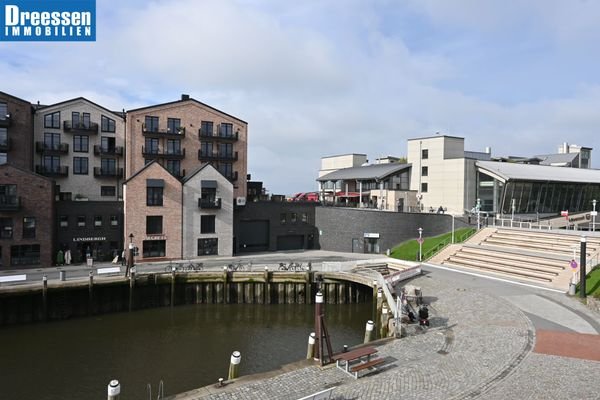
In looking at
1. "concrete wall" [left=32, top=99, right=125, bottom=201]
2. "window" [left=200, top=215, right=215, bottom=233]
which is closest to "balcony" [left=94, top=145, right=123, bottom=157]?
"concrete wall" [left=32, top=99, right=125, bottom=201]

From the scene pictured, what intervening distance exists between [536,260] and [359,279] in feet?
49.8

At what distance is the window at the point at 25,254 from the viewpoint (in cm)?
3966

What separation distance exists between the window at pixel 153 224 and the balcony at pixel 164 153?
936 cm

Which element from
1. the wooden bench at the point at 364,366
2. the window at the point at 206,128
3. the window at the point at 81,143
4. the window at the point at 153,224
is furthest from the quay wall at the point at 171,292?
the window at the point at 206,128

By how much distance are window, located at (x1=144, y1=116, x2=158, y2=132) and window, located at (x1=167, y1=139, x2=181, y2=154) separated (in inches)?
86.7

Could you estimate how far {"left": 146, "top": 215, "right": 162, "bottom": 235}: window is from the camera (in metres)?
45.4

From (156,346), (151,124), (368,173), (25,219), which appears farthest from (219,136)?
(156,346)

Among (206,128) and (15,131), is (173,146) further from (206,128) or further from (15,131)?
(15,131)

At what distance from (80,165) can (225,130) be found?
17207 millimetres

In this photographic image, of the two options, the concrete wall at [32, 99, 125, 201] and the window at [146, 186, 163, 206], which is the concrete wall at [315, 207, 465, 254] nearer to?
the window at [146, 186, 163, 206]

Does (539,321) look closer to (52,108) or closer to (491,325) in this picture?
(491,325)

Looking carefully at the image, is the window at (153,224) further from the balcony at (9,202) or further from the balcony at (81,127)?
the balcony at (81,127)

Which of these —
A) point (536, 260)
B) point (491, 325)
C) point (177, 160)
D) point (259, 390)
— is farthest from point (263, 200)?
point (259, 390)

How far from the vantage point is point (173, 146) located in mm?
52750
